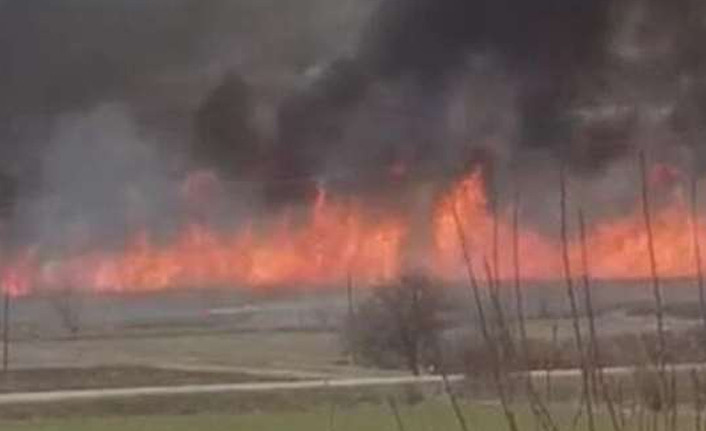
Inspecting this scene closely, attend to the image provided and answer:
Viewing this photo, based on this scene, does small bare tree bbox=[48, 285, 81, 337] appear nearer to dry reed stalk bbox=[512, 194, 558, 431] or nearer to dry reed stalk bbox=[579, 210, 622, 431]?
dry reed stalk bbox=[512, 194, 558, 431]

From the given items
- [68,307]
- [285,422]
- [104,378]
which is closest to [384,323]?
[104,378]

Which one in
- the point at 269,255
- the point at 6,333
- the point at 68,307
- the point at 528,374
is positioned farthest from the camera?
the point at 269,255

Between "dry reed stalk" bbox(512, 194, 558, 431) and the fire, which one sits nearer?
"dry reed stalk" bbox(512, 194, 558, 431)

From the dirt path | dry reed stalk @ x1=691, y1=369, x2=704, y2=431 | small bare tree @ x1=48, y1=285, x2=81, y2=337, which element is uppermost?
small bare tree @ x1=48, y1=285, x2=81, y2=337

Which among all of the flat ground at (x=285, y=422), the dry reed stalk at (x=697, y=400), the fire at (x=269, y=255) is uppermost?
the fire at (x=269, y=255)

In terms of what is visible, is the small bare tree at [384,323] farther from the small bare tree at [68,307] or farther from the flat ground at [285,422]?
the flat ground at [285,422]

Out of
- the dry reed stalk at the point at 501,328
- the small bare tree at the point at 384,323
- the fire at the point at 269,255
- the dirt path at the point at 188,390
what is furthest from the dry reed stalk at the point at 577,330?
the fire at the point at 269,255

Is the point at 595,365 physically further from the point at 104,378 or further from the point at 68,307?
the point at 68,307

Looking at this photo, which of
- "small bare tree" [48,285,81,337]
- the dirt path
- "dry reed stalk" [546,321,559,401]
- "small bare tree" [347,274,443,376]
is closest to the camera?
"dry reed stalk" [546,321,559,401]

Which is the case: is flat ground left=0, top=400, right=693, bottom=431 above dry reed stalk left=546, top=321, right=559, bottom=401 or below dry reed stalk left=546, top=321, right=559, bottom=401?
below

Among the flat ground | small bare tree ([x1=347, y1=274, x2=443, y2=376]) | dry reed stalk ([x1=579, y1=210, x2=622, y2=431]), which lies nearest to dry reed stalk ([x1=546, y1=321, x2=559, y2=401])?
dry reed stalk ([x1=579, y1=210, x2=622, y2=431])

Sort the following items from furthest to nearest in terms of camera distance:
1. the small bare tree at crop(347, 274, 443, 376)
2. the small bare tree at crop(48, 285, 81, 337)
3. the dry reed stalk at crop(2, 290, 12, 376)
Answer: the small bare tree at crop(48, 285, 81, 337)
the dry reed stalk at crop(2, 290, 12, 376)
the small bare tree at crop(347, 274, 443, 376)

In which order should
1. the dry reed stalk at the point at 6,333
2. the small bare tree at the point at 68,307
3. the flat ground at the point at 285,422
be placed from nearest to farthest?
the flat ground at the point at 285,422 < the dry reed stalk at the point at 6,333 < the small bare tree at the point at 68,307

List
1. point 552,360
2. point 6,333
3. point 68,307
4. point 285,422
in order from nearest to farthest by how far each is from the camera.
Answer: point 552,360, point 285,422, point 6,333, point 68,307
